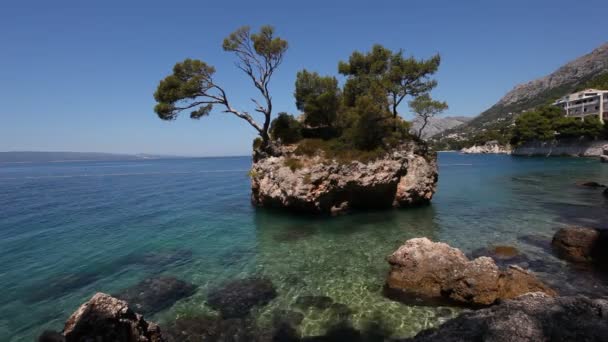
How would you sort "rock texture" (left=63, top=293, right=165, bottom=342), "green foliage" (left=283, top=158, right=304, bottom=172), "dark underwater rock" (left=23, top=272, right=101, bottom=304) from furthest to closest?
"green foliage" (left=283, top=158, right=304, bottom=172) < "dark underwater rock" (left=23, top=272, right=101, bottom=304) < "rock texture" (left=63, top=293, right=165, bottom=342)

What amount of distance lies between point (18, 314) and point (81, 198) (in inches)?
1373

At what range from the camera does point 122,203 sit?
35875 millimetres

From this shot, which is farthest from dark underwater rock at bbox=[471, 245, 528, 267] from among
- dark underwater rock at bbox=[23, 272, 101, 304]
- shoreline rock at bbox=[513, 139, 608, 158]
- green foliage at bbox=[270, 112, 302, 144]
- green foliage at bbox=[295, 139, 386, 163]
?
shoreline rock at bbox=[513, 139, 608, 158]

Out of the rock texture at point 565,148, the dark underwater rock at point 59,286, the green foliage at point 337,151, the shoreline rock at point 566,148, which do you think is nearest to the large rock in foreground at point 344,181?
the green foliage at point 337,151

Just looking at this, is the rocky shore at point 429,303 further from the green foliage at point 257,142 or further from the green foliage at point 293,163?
the green foliage at point 257,142

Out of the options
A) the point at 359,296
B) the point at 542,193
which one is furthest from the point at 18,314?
the point at 542,193

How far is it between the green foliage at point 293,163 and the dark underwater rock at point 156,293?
1377 cm

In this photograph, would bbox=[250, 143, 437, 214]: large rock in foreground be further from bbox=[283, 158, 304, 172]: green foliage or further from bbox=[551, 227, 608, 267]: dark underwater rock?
bbox=[551, 227, 608, 267]: dark underwater rock

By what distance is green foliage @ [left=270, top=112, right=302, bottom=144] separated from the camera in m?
29.2

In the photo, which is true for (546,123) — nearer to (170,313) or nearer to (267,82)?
(267,82)

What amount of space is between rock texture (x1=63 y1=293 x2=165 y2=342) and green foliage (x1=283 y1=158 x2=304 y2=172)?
1895cm

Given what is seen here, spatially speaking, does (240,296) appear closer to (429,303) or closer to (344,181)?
(429,303)

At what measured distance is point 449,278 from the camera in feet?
39.0

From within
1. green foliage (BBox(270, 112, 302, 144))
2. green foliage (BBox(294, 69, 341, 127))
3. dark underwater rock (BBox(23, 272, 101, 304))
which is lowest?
dark underwater rock (BBox(23, 272, 101, 304))
